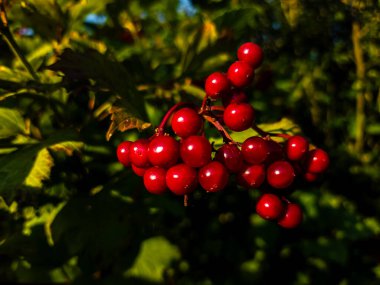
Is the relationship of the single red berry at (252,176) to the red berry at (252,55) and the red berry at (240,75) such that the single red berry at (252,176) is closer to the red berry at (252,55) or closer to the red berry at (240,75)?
the red berry at (240,75)

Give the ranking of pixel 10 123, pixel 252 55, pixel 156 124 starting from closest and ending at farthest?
pixel 252 55
pixel 10 123
pixel 156 124

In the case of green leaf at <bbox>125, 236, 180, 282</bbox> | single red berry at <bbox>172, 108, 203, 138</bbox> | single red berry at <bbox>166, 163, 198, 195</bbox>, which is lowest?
green leaf at <bbox>125, 236, 180, 282</bbox>

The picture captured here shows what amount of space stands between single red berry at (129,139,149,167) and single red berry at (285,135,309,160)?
1.52 ft

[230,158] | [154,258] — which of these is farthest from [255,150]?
[154,258]

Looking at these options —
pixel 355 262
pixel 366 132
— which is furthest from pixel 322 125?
pixel 355 262

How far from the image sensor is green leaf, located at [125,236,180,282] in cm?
194

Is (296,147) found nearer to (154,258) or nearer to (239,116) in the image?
(239,116)

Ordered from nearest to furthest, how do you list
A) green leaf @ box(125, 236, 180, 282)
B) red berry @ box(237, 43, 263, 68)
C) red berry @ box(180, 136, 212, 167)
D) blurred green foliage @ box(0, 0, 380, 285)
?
red berry @ box(180, 136, 212, 167), red berry @ box(237, 43, 263, 68), blurred green foliage @ box(0, 0, 380, 285), green leaf @ box(125, 236, 180, 282)

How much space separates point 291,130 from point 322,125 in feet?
3.68

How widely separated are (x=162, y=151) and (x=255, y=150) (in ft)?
0.90

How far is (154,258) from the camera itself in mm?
1966

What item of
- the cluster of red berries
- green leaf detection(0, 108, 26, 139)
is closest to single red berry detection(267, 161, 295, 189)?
the cluster of red berries

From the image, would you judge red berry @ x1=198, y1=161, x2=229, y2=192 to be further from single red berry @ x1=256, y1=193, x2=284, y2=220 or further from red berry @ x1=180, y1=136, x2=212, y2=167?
single red berry @ x1=256, y1=193, x2=284, y2=220

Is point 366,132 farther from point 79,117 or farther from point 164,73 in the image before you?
point 79,117
